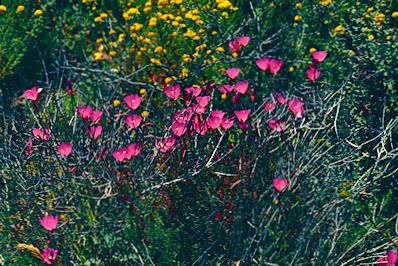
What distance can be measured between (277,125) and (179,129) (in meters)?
0.40

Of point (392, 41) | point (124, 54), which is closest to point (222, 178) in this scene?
point (392, 41)

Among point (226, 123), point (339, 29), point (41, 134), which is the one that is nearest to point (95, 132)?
point (41, 134)

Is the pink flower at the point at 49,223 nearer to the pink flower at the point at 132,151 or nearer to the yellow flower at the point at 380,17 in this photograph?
the pink flower at the point at 132,151

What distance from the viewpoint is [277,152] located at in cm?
292

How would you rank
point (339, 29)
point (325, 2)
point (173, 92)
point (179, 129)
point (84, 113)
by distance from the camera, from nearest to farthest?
point (179, 129) → point (84, 113) → point (173, 92) → point (339, 29) → point (325, 2)

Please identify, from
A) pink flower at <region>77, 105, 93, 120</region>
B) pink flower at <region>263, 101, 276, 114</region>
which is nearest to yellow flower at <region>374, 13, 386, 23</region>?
pink flower at <region>263, 101, 276, 114</region>

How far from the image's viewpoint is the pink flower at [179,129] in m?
2.82

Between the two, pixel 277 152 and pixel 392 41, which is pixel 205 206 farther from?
pixel 392 41

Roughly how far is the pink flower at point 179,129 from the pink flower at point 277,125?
1.16 feet

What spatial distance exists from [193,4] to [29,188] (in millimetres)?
1896

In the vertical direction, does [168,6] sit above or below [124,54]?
above

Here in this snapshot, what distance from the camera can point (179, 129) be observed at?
111 inches

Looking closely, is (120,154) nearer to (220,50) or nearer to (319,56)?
(319,56)

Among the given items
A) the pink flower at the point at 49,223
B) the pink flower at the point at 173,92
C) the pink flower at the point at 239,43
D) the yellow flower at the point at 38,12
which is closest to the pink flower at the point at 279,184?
the pink flower at the point at 173,92
